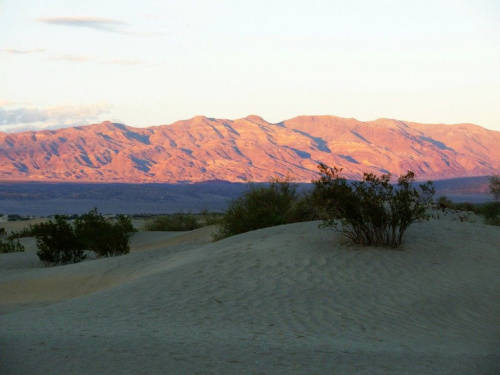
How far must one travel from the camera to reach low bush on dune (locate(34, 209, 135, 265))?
24.6 m

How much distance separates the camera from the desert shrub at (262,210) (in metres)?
25.6

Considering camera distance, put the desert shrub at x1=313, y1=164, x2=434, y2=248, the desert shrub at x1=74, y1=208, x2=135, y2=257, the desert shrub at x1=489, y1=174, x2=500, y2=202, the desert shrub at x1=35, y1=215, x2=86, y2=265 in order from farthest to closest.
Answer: the desert shrub at x1=489, y1=174, x2=500, y2=202 → the desert shrub at x1=74, y1=208, x2=135, y2=257 → the desert shrub at x1=35, y1=215, x2=86, y2=265 → the desert shrub at x1=313, y1=164, x2=434, y2=248

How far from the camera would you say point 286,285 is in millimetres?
14289

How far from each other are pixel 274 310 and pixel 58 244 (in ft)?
46.3

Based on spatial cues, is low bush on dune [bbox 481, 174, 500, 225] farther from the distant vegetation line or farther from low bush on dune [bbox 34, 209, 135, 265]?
the distant vegetation line

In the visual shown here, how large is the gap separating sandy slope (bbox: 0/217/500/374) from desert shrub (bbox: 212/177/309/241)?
4317 mm

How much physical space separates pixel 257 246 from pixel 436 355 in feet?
29.3

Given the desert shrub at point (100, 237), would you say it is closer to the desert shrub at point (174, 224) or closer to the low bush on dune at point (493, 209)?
the desert shrub at point (174, 224)

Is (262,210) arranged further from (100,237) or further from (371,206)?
(371,206)

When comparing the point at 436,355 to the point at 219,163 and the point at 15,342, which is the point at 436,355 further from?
the point at 219,163

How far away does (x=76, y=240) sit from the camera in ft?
83.0

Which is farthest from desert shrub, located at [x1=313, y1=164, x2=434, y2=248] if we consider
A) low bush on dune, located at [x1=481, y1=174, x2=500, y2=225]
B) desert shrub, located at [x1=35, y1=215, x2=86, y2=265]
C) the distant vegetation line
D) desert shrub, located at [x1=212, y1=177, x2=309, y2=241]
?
the distant vegetation line

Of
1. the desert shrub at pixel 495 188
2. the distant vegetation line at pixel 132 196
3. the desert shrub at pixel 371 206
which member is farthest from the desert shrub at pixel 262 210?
the distant vegetation line at pixel 132 196

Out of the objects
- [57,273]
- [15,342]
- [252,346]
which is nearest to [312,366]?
[252,346]
